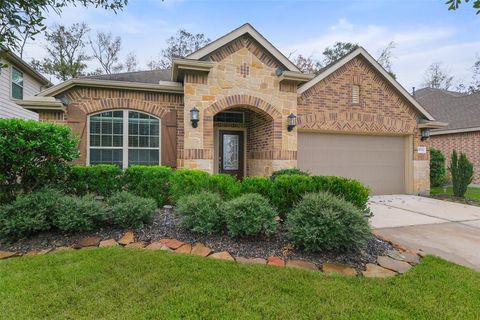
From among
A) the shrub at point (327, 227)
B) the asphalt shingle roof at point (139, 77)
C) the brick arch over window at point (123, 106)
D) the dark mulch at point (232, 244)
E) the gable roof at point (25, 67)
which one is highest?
the gable roof at point (25, 67)

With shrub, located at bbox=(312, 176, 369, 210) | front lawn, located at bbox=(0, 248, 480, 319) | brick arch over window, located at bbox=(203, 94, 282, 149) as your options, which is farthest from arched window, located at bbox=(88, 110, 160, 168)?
shrub, located at bbox=(312, 176, 369, 210)

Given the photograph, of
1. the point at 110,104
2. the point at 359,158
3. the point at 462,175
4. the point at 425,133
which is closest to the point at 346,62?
the point at 359,158

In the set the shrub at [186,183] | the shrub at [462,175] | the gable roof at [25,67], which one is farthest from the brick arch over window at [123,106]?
the shrub at [462,175]

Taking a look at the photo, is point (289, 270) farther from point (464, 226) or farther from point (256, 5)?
point (256, 5)

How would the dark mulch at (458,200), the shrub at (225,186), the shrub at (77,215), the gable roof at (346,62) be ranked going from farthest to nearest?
the gable roof at (346,62) → the dark mulch at (458,200) → the shrub at (225,186) → the shrub at (77,215)

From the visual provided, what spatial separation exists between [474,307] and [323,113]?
7.25 m

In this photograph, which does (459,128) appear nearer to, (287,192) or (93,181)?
(287,192)

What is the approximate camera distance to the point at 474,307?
Result: 97.9 inches

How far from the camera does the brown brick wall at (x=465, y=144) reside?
43.2ft

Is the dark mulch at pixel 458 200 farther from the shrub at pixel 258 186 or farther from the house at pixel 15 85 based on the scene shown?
the house at pixel 15 85

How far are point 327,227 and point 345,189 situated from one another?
1.37 metres

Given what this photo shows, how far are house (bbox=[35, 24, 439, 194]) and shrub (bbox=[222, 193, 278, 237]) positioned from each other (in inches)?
141

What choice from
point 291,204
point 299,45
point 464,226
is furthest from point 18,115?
point 299,45

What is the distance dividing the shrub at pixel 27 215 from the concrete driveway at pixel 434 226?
5574 millimetres
